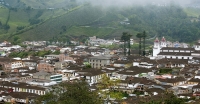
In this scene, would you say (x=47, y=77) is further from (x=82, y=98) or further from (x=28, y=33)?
(x=28, y=33)

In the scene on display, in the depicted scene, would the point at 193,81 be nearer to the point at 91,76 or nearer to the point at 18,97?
the point at 91,76

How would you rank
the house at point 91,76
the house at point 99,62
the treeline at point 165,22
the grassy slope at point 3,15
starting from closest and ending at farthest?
the house at point 91,76
the house at point 99,62
the treeline at point 165,22
the grassy slope at point 3,15

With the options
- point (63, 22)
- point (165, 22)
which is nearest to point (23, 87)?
point (63, 22)

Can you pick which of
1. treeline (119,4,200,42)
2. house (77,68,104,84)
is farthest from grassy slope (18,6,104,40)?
house (77,68,104,84)

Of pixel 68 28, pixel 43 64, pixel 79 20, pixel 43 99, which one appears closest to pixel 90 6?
pixel 79 20

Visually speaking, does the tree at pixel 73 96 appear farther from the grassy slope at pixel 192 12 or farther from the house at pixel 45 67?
the grassy slope at pixel 192 12

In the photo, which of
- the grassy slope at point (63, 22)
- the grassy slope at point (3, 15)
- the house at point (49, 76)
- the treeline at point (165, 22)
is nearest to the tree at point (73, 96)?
the house at point (49, 76)

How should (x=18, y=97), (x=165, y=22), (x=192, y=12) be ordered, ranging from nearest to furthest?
(x=18, y=97), (x=165, y=22), (x=192, y=12)

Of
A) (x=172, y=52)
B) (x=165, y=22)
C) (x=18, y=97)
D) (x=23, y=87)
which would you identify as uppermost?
(x=165, y=22)
